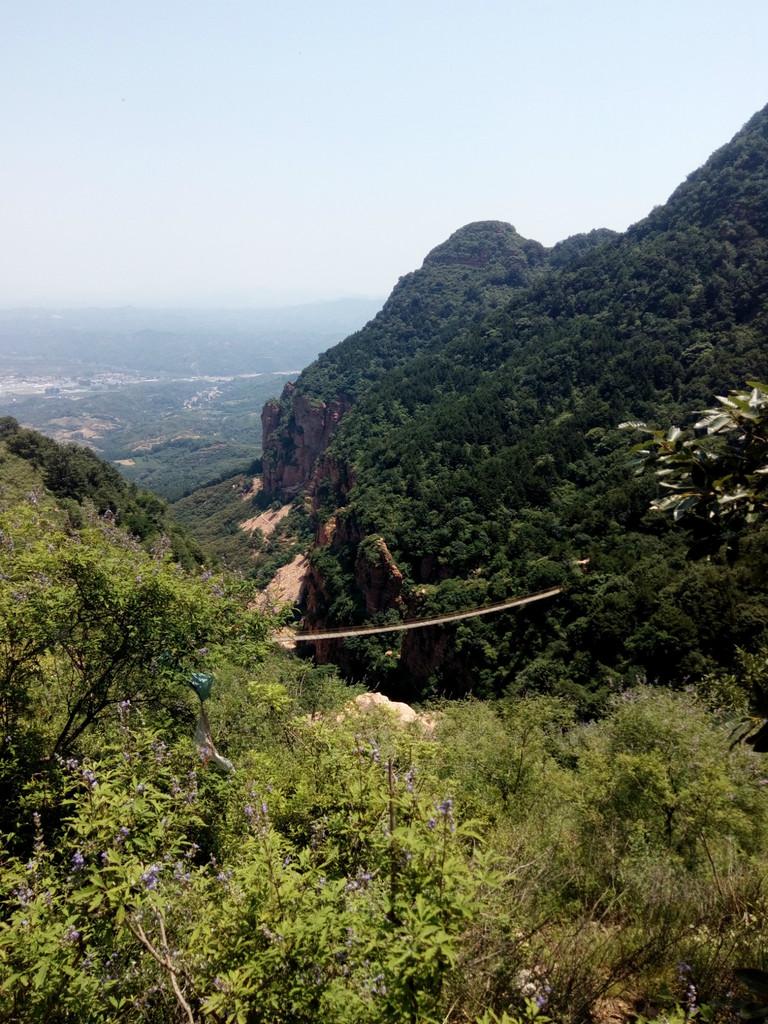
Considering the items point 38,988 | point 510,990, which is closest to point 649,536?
point 510,990

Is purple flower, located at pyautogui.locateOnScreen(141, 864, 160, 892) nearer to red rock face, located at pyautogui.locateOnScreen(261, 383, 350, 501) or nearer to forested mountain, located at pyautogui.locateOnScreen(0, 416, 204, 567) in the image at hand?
forested mountain, located at pyautogui.locateOnScreen(0, 416, 204, 567)

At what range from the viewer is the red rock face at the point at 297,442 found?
90125 millimetres

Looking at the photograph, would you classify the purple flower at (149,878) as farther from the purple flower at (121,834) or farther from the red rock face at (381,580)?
the red rock face at (381,580)

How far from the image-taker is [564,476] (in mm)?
39062

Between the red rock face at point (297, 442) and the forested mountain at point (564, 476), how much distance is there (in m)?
17.5

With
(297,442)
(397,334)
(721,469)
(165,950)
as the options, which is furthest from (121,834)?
(397,334)

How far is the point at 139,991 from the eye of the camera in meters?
3.33

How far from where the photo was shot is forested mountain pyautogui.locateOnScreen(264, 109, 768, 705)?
26078 mm

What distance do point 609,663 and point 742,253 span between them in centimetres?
4521

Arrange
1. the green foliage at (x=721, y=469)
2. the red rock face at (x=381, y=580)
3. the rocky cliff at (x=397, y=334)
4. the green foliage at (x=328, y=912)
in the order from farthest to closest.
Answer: the rocky cliff at (x=397, y=334), the red rock face at (x=381, y=580), the green foliage at (x=328, y=912), the green foliage at (x=721, y=469)

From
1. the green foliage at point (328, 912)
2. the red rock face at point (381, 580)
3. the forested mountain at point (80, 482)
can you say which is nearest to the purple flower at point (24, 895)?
the green foliage at point (328, 912)

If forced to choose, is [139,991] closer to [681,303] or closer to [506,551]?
[506,551]

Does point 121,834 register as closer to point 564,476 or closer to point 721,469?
point 721,469

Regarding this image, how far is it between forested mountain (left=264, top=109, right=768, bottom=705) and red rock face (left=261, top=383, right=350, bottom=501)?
1749cm
